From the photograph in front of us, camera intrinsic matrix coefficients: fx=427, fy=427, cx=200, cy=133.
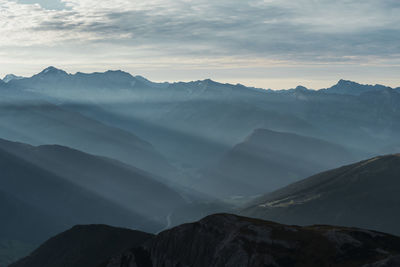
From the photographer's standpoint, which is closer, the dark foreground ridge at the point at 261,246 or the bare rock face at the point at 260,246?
the dark foreground ridge at the point at 261,246

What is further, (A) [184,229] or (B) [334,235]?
(A) [184,229]

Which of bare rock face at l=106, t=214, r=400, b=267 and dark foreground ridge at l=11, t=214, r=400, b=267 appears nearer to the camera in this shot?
dark foreground ridge at l=11, t=214, r=400, b=267

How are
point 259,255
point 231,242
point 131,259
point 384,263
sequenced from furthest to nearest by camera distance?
point 131,259 → point 231,242 → point 259,255 → point 384,263

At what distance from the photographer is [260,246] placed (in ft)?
398

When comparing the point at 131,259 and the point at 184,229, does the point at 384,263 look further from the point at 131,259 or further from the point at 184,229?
the point at 131,259

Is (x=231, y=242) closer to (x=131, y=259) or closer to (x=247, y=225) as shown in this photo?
(x=247, y=225)

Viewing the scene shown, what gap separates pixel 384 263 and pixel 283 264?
85.0ft

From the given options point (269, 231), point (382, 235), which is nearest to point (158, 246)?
point (269, 231)

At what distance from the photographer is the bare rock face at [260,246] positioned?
11206cm

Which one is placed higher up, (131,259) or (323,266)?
(323,266)

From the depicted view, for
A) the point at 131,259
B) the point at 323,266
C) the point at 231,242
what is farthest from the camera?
the point at 131,259

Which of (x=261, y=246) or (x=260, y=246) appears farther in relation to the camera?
(x=260, y=246)

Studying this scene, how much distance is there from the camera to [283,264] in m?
113

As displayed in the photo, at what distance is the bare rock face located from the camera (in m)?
112
